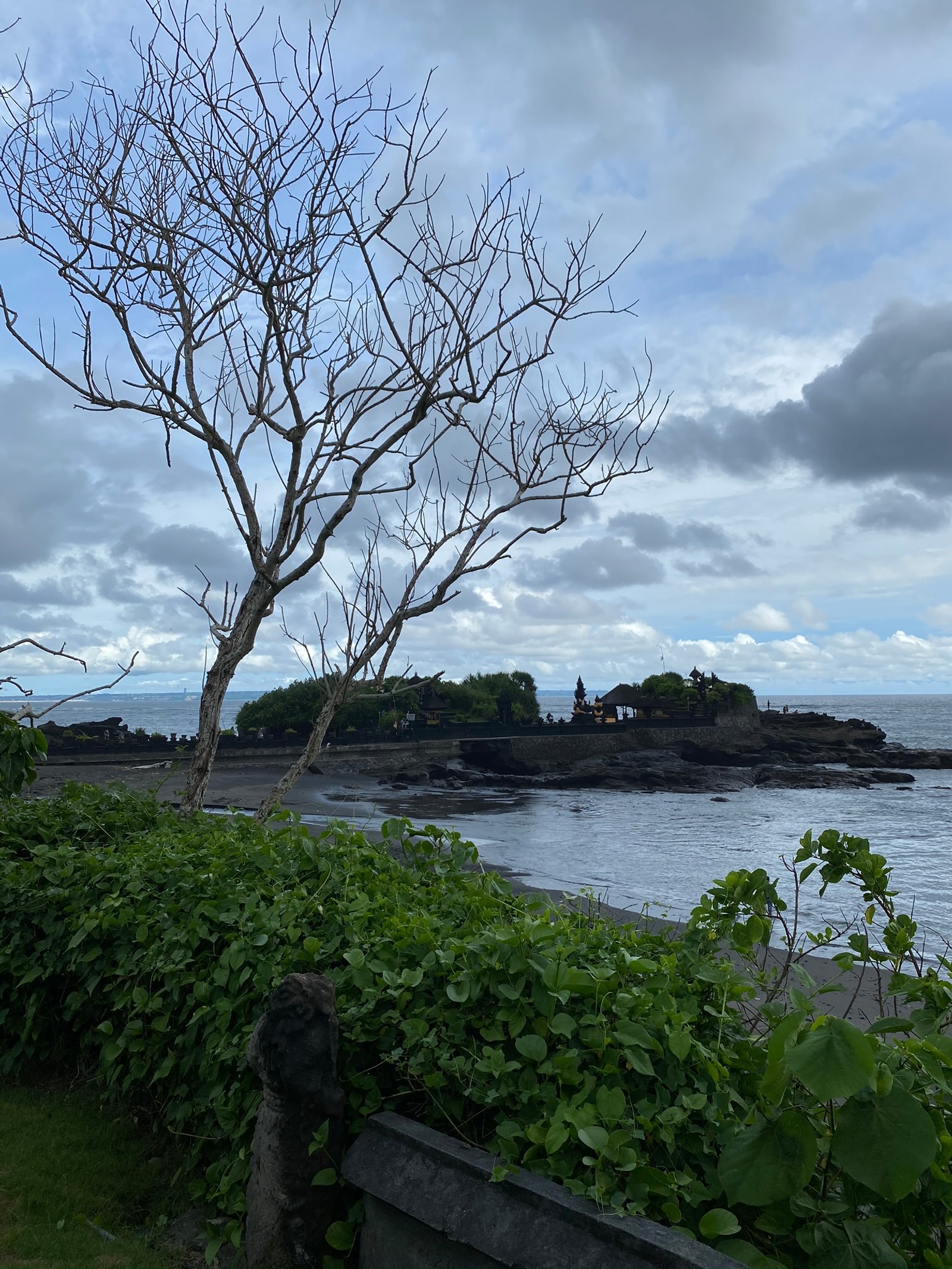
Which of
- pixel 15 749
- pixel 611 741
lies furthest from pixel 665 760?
pixel 15 749

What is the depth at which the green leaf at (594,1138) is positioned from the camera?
2.15m

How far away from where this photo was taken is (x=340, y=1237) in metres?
2.64

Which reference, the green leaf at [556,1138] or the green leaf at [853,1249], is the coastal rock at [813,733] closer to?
the green leaf at [853,1249]

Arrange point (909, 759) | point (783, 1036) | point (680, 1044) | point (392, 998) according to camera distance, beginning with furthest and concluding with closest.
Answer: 1. point (909, 759)
2. point (392, 998)
3. point (680, 1044)
4. point (783, 1036)

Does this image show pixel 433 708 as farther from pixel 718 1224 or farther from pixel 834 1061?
pixel 834 1061

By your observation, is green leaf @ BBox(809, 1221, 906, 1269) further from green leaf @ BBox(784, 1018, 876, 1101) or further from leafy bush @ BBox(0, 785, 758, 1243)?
green leaf @ BBox(784, 1018, 876, 1101)

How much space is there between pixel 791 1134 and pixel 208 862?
290cm

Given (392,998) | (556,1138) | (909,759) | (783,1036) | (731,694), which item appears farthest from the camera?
(731,694)

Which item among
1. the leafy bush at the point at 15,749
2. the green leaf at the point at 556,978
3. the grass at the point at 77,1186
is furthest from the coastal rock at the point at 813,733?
the green leaf at the point at 556,978

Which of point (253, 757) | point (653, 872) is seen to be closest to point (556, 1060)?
point (653, 872)

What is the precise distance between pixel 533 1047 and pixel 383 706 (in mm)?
58581

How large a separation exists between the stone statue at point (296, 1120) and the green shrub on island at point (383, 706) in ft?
133

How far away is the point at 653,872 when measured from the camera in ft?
67.2

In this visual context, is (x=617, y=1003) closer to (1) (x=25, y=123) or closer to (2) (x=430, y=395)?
(2) (x=430, y=395)
